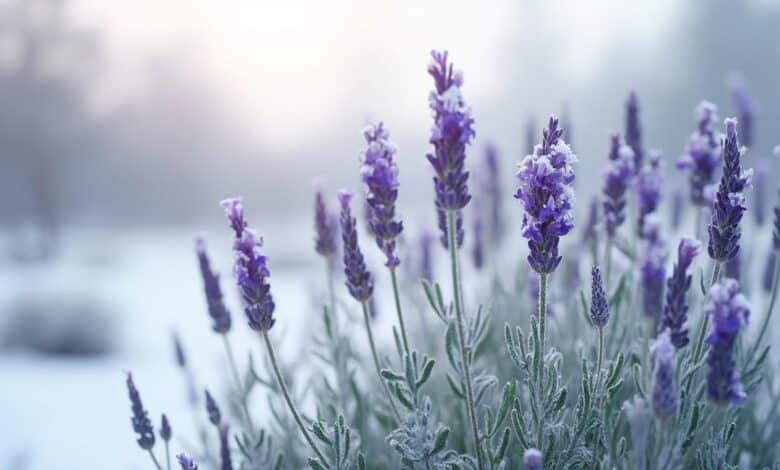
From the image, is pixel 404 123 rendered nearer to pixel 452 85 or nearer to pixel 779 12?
pixel 779 12

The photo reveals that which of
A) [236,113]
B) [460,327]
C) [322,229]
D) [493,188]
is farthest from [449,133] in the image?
[236,113]

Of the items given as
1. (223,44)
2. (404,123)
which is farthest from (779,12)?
(223,44)

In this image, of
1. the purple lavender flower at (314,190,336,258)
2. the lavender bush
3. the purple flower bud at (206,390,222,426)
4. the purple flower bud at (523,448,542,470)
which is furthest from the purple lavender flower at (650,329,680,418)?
the purple flower bud at (206,390,222,426)

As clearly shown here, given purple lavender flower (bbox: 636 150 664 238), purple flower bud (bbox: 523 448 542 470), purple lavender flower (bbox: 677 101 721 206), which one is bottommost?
purple flower bud (bbox: 523 448 542 470)

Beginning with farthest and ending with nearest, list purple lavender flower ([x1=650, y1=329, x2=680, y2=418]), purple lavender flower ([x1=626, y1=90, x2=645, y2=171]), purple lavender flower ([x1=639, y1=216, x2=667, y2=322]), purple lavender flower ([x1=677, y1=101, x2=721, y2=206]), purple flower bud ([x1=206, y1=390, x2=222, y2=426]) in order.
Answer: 1. purple lavender flower ([x1=626, y1=90, x2=645, y2=171])
2. purple lavender flower ([x1=677, y1=101, x2=721, y2=206])
3. purple flower bud ([x1=206, y1=390, x2=222, y2=426])
4. purple lavender flower ([x1=639, y1=216, x2=667, y2=322])
5. purple lavender flower ([x1=650, y1=329, x2=680, y2=418])

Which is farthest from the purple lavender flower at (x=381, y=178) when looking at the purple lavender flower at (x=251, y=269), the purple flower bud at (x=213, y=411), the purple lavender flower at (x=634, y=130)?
the purple lavender flower at (x=634, y=130)

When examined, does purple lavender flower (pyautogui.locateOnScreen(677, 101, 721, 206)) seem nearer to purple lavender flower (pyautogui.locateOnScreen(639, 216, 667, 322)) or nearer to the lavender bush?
the lavender bush

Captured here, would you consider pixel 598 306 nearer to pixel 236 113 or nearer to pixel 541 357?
pixel 541 357
